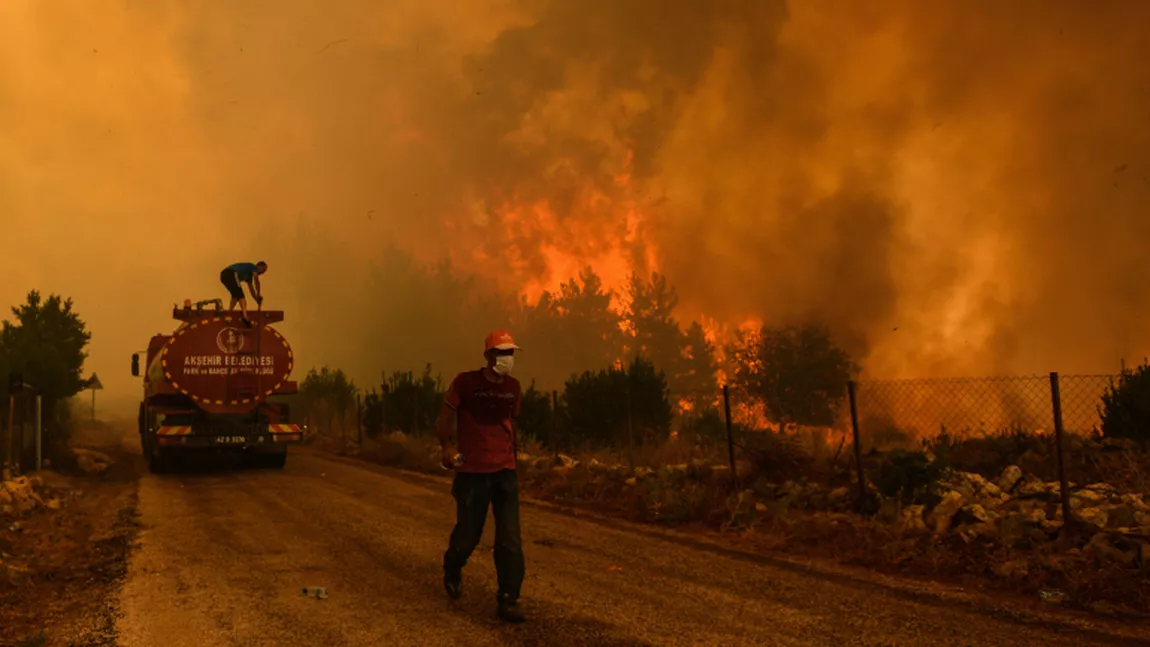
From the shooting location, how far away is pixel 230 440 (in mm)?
15844

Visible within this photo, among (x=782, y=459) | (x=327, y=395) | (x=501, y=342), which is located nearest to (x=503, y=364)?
(x=501, y=342)

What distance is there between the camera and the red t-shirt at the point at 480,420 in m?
5.41

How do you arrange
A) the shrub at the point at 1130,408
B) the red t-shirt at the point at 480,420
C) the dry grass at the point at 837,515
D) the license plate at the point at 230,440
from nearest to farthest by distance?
the red t-shirt at the point at 480,420 → the dry grass at the point at 837,515 → the shrub at the point at 1130,408 → the license plate at the point at 230,440

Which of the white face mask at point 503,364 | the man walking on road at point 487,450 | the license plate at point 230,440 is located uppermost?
the white face mask at point 503,364

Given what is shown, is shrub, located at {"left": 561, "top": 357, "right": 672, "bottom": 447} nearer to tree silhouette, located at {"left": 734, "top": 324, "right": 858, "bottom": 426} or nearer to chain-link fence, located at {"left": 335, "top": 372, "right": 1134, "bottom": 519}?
chain-link fence, located at {"left": 335, "top": 372, "right": 1134, "bottom": 519}

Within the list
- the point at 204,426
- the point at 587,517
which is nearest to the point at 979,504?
the point at 587,517

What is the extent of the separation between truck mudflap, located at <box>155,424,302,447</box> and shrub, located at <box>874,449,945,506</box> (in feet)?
39.6

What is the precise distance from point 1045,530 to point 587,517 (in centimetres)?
547

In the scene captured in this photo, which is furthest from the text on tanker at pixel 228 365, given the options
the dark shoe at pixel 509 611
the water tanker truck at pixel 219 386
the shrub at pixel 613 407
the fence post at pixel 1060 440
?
the fence post at pixel 1060 440

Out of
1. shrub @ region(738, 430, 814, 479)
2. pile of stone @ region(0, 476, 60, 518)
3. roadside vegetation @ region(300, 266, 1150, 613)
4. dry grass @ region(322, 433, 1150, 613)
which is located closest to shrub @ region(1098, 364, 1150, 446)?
roadside vegetation @ region(300, 266, 1150, 613)

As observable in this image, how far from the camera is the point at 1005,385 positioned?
3694 centimetres

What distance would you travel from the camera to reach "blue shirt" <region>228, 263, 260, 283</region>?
15.6m

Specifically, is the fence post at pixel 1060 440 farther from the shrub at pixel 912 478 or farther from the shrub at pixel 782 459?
the shrub at pixel 782 459

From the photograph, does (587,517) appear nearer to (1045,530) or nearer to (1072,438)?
(1045,530)
